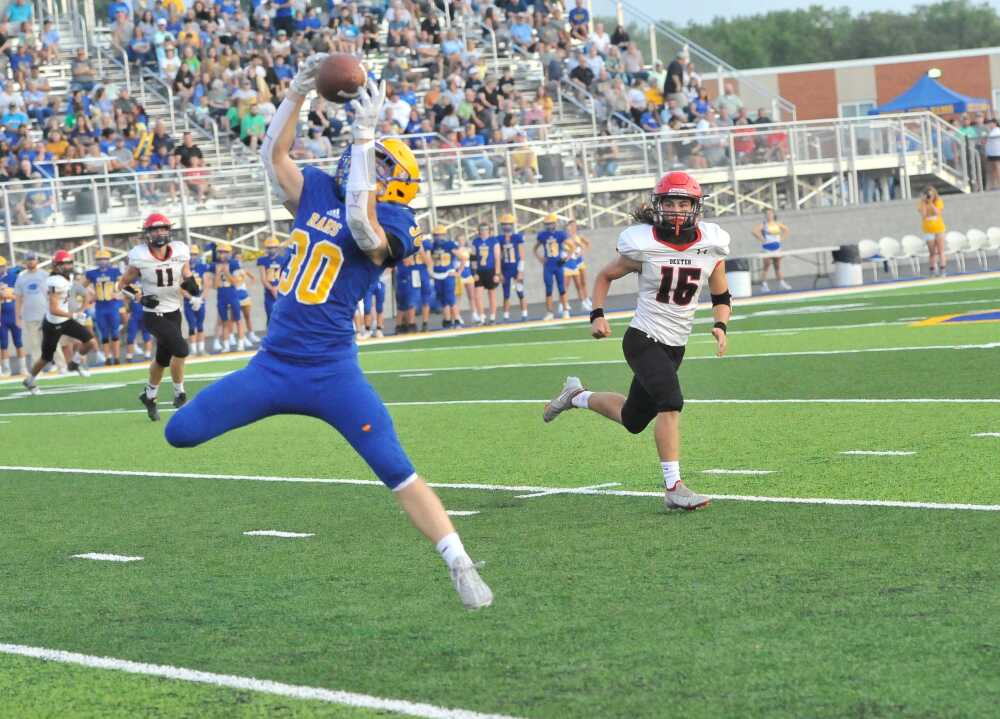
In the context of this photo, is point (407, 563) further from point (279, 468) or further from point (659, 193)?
point (279, 468)

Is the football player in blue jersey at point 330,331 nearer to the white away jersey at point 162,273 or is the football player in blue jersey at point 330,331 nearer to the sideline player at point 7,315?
the white away jersey at point 162,273

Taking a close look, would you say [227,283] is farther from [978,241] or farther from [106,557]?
[106,557]

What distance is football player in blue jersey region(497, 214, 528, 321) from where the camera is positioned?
2666 centimetres

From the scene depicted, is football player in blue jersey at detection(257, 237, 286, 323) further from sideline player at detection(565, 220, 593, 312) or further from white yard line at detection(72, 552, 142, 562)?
white yard line at detection(72, 552, 142, 562)

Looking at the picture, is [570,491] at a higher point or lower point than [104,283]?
lower

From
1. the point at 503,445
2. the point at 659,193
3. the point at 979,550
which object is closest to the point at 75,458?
the point at 503,445

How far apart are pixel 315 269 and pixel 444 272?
19.8 m

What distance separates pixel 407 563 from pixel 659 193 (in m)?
2.29

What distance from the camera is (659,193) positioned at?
8000mm

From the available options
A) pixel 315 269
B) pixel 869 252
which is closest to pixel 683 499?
pixel 315 269

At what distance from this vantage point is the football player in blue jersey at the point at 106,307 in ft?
77.4

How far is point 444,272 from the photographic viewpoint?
25.8m

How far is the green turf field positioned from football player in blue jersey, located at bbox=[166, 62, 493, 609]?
1.66 ft

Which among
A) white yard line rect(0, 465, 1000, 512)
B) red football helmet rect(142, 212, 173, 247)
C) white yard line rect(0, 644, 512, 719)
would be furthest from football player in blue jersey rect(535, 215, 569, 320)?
white yard line rect(0, 644, 512, 719)
